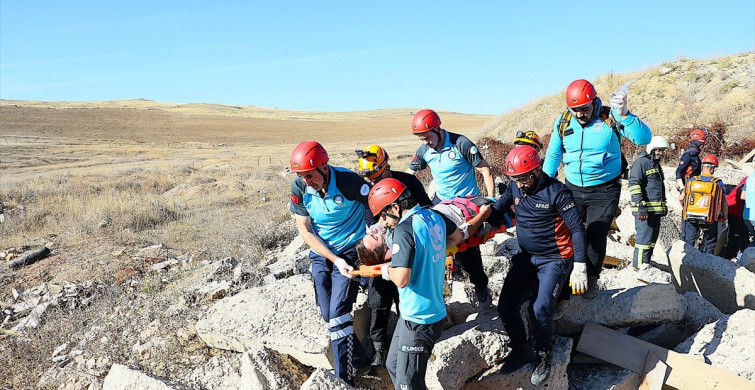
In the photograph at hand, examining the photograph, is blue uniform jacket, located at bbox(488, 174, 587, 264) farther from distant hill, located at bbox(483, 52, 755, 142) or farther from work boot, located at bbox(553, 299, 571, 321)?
distant hill, located at bbox(483, 52, 755, 142)

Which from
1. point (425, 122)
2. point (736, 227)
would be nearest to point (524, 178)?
point (425, 122)

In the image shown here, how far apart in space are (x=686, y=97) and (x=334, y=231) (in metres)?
17.9

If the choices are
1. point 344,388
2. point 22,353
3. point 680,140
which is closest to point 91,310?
point 22,353

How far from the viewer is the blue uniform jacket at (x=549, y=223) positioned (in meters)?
3.90

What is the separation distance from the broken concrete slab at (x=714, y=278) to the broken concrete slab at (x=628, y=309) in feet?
3.18

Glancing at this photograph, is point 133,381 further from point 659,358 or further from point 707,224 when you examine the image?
point 707,224

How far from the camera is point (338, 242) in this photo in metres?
4.50

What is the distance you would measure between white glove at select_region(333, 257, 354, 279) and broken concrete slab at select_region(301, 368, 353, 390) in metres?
0.77

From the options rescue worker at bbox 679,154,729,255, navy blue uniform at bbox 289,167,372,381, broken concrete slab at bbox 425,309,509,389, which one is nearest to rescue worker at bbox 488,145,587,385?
broken concrete slab at bbox 425,309,509,389

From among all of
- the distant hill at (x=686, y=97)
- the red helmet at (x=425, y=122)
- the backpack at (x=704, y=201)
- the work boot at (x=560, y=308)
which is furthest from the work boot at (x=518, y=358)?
the distant hill at (x=686, y=97)

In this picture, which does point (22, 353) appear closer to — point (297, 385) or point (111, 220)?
point (297, 385)

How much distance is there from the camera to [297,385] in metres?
4.18

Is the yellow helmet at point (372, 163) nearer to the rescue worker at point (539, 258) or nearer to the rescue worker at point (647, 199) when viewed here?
the rescue worker at point (539, 258)

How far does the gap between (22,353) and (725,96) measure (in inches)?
762
